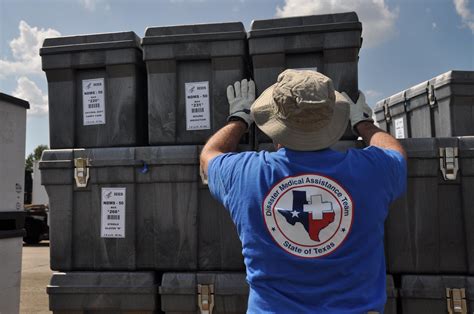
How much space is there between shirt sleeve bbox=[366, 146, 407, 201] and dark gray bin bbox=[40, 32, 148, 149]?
Answer: 124 centimetres

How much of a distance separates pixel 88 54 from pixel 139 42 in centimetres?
26

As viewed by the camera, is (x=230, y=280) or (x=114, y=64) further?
(x=114, y=64)

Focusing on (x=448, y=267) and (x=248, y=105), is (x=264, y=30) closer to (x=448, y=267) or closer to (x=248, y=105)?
(x=248, y=105)

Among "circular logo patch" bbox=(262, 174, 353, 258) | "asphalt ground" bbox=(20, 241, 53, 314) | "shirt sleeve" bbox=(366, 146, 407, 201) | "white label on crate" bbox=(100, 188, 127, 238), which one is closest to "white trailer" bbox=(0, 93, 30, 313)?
"white label on crate" bbox=(100, 188, 127, 238)

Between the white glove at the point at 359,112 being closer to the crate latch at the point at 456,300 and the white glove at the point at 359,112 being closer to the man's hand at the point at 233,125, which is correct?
the man's hand at the point at 233,125

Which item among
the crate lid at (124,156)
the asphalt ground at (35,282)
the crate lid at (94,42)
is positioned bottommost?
the asphalt ground at (35,282)

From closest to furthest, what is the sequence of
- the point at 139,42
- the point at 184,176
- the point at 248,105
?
the point at 248,105, the point at 184,176, the point at 139,42

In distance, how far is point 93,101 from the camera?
7.39 feet

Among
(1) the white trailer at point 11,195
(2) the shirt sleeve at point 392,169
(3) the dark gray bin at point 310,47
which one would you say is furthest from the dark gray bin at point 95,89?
(2) the shirt sleeve at point 392,169

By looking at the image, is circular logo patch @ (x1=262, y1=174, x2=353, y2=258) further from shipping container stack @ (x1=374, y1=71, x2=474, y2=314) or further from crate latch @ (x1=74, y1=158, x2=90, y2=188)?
crate latch @ (x1=74, y1=158, x2=90, y2=188)

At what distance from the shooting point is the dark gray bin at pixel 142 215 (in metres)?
2.08

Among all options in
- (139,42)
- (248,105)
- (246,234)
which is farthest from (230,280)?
(139,42)

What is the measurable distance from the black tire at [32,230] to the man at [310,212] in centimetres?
1155

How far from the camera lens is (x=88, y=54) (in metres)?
2.23
